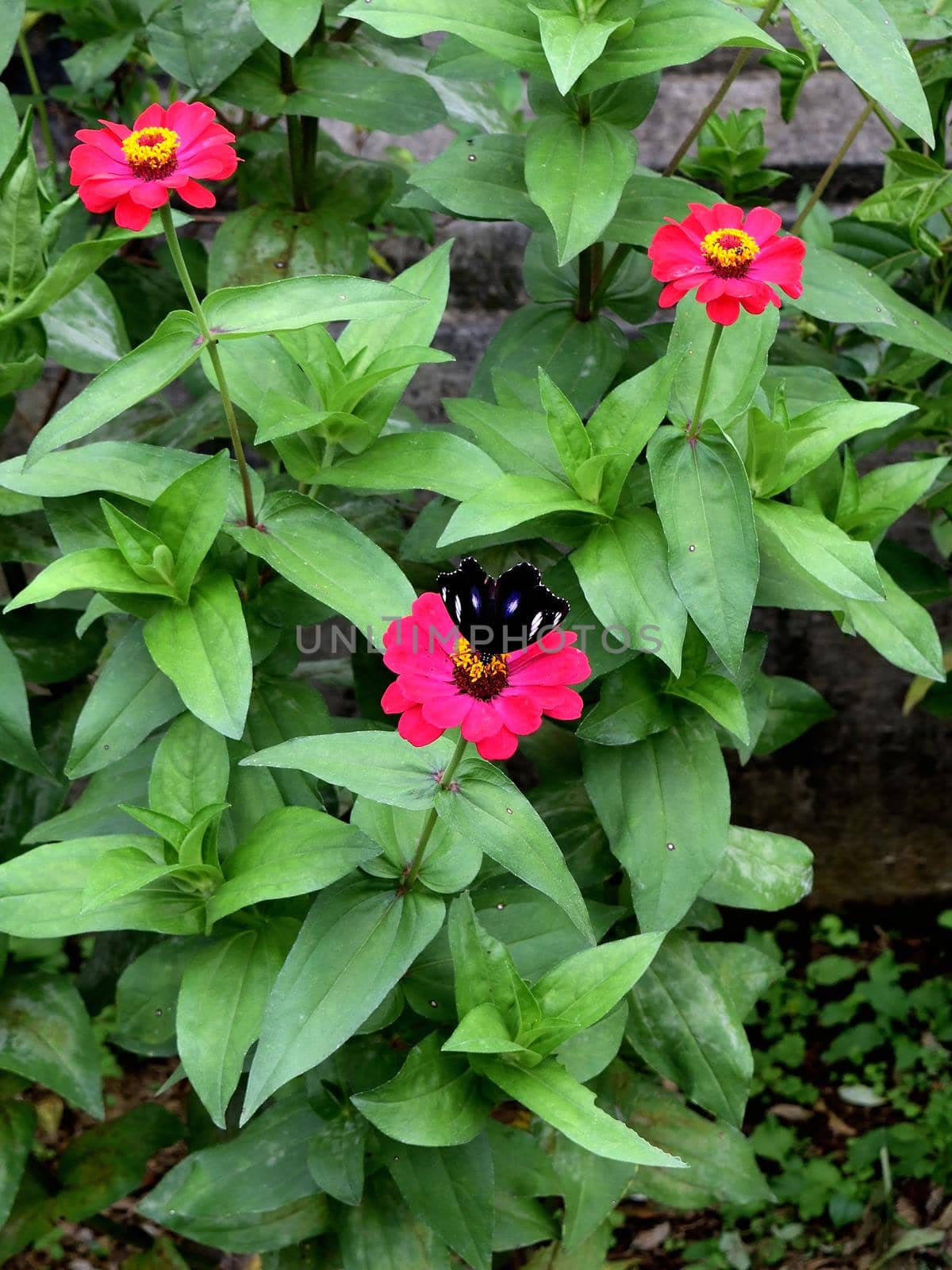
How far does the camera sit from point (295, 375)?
3.83ft

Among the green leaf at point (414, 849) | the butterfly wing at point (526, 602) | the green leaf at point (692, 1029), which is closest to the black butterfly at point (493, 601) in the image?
the butterfly wing at point (526, 602)

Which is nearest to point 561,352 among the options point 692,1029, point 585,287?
point 585,287

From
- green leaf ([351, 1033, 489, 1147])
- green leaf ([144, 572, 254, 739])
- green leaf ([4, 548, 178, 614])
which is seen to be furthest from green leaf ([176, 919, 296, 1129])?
green leaf ([4, 548, 178, 614])

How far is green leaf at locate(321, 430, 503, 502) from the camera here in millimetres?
1095

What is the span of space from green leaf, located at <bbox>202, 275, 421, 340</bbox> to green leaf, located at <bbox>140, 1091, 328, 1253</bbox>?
75 cm

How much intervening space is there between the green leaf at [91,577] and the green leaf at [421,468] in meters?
0.19

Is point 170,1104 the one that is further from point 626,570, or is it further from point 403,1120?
point 626,570

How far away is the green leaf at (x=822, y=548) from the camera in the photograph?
1078mm

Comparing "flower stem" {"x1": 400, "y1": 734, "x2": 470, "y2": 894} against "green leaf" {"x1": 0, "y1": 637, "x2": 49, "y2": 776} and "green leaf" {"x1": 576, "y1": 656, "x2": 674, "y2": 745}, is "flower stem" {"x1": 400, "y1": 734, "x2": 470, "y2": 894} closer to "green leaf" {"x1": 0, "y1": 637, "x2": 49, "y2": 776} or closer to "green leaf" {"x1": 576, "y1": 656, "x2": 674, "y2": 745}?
"green leaf" {"x1": 576, "y1": 656, "x2": 674, "y2": 745}

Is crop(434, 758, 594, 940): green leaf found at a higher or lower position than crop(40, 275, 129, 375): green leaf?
lower

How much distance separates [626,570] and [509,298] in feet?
3.35

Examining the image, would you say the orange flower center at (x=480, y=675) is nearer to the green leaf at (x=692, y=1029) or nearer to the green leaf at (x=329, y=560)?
the green leaf at (x=329, y=560)

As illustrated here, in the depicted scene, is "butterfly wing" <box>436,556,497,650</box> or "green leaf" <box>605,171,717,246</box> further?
"green leaf" <box>605,171,717,246</box>

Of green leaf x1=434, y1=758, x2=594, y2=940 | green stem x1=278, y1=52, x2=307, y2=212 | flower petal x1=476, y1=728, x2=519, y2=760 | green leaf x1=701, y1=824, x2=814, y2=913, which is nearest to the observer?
flower petal x1=476, y1=728, x2=519, y2=760
